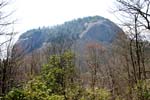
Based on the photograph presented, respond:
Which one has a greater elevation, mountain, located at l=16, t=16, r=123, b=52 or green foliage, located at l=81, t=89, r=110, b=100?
Result: mountain, located at l=16, t=16, r=123, b=52

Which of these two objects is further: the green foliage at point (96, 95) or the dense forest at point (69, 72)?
the green foliage at point (96, 95)

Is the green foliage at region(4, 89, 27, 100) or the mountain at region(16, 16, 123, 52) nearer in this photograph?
the green foliage at region(4, 89, 27, 100)

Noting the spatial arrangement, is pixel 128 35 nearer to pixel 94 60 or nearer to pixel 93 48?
pixel 94 60

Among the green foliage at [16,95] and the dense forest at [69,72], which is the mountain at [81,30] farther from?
the green foliage at [16,95]

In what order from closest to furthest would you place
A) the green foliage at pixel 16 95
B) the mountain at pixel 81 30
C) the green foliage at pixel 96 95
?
the green foliage at pixel 16 95, the green foliage at pixel 96 95, the mountain at pixel 81 30

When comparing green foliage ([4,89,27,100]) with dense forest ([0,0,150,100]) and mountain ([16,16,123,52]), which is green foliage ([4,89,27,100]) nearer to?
dense forest ([0,0,150,100])

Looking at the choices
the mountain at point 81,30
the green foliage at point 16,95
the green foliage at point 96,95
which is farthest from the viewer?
the mountain at point 81,30

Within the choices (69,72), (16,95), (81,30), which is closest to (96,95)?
(69,72)

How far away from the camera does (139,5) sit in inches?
521

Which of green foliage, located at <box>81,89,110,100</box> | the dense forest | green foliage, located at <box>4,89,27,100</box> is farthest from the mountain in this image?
green foliage, located at <box>4,89,27,100</box>

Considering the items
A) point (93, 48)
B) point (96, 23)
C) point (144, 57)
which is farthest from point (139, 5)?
point (96, 23)

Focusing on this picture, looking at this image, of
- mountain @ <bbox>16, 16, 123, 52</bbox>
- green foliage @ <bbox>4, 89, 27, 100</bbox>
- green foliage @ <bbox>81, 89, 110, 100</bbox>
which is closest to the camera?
green foliage @ <bbox>4, 89, 27, 100</bbox>

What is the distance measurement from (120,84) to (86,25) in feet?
449

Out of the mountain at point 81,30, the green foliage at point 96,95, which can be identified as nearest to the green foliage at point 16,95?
the green foliage at point 96,95
